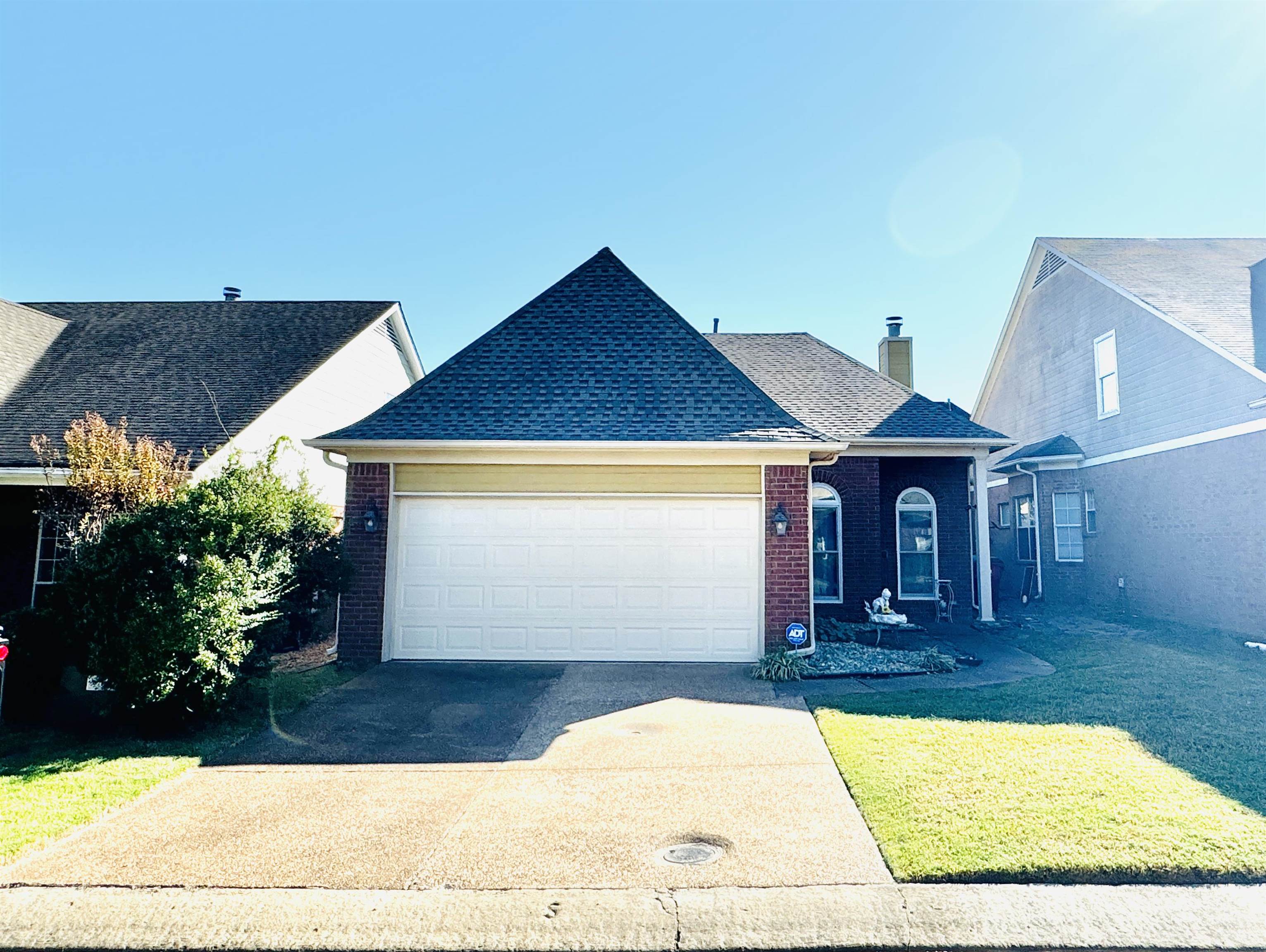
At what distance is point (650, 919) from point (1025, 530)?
1726cm

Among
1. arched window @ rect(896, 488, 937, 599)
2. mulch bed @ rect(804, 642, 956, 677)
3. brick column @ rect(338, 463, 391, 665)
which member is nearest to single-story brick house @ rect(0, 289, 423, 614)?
brick column @ rect(338, 463, 391, 665)

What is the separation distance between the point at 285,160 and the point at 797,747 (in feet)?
39.9

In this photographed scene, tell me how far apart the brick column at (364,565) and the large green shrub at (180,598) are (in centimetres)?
194

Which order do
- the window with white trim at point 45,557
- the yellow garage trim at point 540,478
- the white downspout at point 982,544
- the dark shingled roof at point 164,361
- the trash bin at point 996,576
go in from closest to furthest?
the yellow garage trim at point 540,478, the window with white trim at point 45,557, the dark shingled roof at point 164,361, the white downspout at point 982,544, the trash bin at point 996,576

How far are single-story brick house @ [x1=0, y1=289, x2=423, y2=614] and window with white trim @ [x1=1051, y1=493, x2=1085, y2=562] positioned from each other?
51.9 ft

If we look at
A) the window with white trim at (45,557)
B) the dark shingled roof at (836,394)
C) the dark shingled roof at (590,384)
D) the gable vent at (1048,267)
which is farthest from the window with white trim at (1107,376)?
the window with white trim at (45,557)

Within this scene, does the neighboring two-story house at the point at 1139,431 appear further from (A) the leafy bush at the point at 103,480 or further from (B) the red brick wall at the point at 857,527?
(A) the leafy bush at the point at 103,480

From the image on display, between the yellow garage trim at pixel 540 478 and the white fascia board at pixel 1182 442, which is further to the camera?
the white fascia board at pixel 1182 442

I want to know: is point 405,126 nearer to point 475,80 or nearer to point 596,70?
point 475,80

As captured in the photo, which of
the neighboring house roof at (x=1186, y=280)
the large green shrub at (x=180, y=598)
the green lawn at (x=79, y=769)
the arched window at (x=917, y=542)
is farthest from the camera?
the arched window at (x=917, y=542)

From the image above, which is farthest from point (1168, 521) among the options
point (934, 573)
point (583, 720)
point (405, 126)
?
point (405, 126)

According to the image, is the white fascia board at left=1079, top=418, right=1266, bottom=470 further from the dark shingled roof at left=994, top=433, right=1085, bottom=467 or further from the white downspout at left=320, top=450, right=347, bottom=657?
the white downspout at left=320, top=450, right=347, bottom=657

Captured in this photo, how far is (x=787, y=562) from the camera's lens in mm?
9734

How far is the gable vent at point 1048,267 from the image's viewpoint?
57.4 ft
